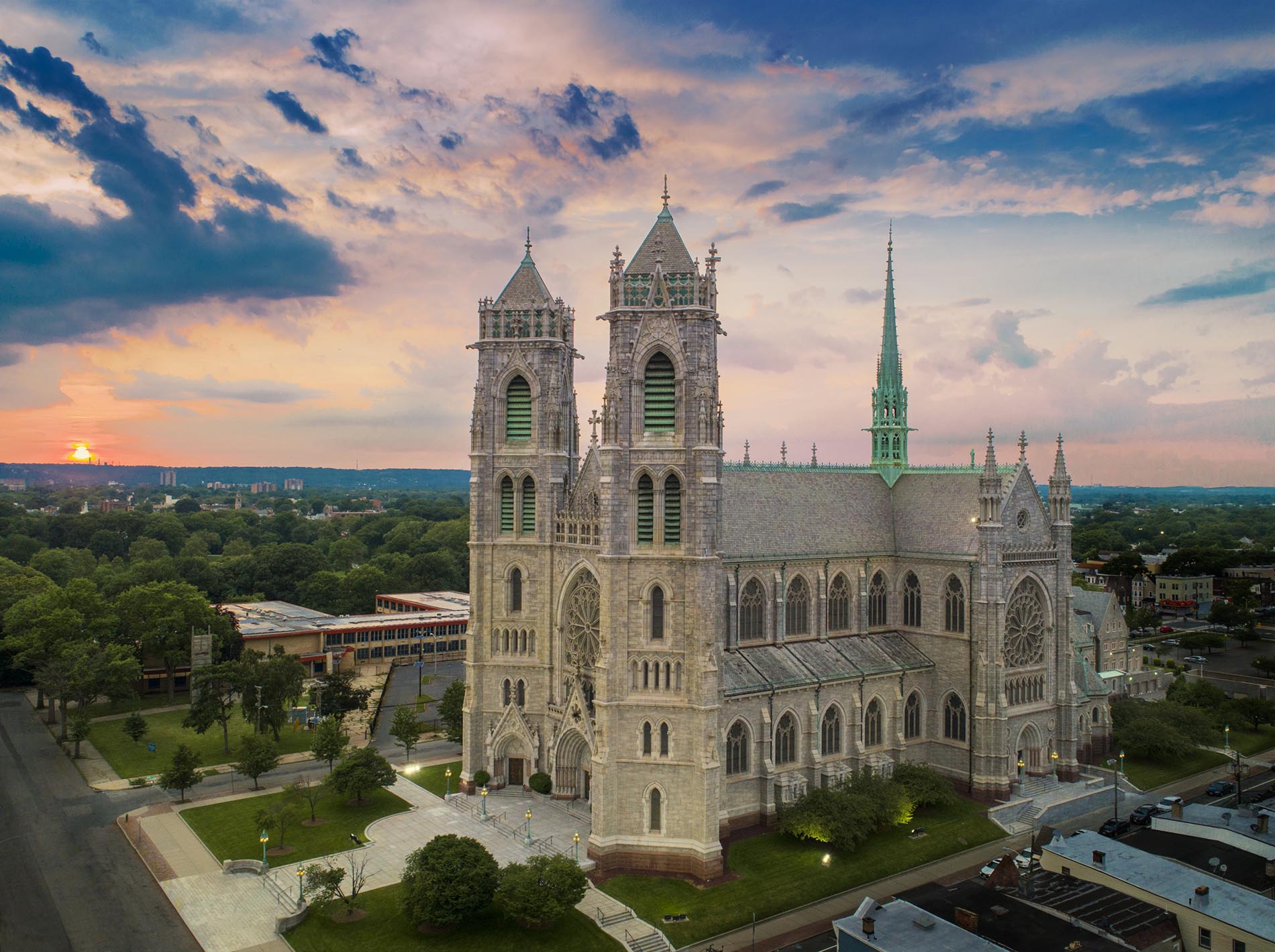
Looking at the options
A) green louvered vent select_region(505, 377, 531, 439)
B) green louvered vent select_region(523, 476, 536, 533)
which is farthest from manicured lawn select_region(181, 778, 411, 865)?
green louvered vent select_region(505, 377, 531, 439)

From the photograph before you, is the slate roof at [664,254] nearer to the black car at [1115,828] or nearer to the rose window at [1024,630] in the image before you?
the rose window at [1024,630]

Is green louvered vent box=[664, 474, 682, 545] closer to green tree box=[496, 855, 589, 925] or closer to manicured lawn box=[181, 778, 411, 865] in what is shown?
green tree box=[496, 855, 589, 925]

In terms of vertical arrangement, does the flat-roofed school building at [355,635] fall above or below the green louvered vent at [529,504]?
below

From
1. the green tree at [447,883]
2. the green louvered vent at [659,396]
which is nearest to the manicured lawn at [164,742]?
the green tree at [447,883]

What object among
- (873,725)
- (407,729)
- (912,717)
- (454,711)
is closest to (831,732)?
(873,725)

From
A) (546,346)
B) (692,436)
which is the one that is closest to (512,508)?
(546,346)

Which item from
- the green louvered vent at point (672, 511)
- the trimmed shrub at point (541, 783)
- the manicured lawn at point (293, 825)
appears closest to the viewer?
the green louvered vent at point (672, 511)

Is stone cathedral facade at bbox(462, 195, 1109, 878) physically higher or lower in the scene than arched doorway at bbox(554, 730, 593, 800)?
higher
